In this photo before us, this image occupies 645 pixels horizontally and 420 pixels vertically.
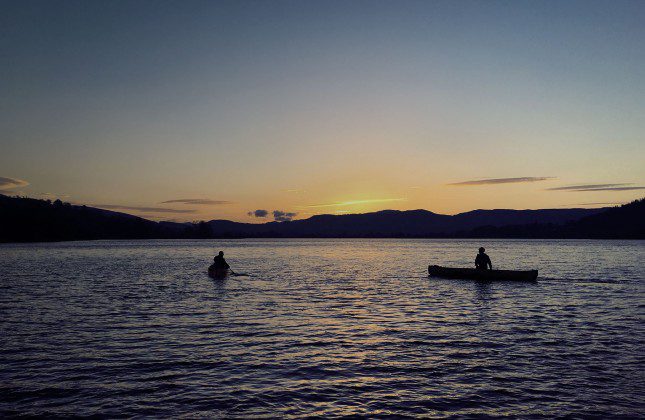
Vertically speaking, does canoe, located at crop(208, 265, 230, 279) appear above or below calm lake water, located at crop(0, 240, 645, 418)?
above

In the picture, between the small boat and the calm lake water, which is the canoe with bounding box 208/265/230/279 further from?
the calm lake water

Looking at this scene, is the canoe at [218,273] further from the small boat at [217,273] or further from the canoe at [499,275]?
the canoe at [499,275]

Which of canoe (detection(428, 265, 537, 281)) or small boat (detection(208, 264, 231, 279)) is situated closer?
canoe (detection(428, 265, 537, 281))

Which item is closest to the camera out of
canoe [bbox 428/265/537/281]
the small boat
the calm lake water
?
the calm lake water

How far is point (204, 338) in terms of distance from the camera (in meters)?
21.6

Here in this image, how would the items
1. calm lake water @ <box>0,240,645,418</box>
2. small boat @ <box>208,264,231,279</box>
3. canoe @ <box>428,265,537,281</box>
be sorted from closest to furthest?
calm lake water @ <box>0,240,645,418</box>, canoe @ <box>428,265,537,281</box>, small boat @ <box>208,264,231,279</box>

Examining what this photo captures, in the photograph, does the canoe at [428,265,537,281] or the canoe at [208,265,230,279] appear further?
the canoe at [208,265,230,279]

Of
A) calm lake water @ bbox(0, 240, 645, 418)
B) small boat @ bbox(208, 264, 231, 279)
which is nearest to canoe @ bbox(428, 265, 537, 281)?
calm lake water @ bbox(0, 240, 645, 418)

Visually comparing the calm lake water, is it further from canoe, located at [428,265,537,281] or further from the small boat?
the small boat

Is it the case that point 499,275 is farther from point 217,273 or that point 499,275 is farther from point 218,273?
point 217,273

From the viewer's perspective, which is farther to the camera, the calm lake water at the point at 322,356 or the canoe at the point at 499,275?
the canoe at the point at 499,275

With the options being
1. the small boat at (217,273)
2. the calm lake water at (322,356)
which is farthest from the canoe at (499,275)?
the small boat at (217,273)

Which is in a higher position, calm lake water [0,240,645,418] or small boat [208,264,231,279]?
small boat [208,264,231,279]

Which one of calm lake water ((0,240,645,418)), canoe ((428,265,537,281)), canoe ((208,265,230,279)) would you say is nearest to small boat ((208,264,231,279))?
canoe ((208,265,230,279))
